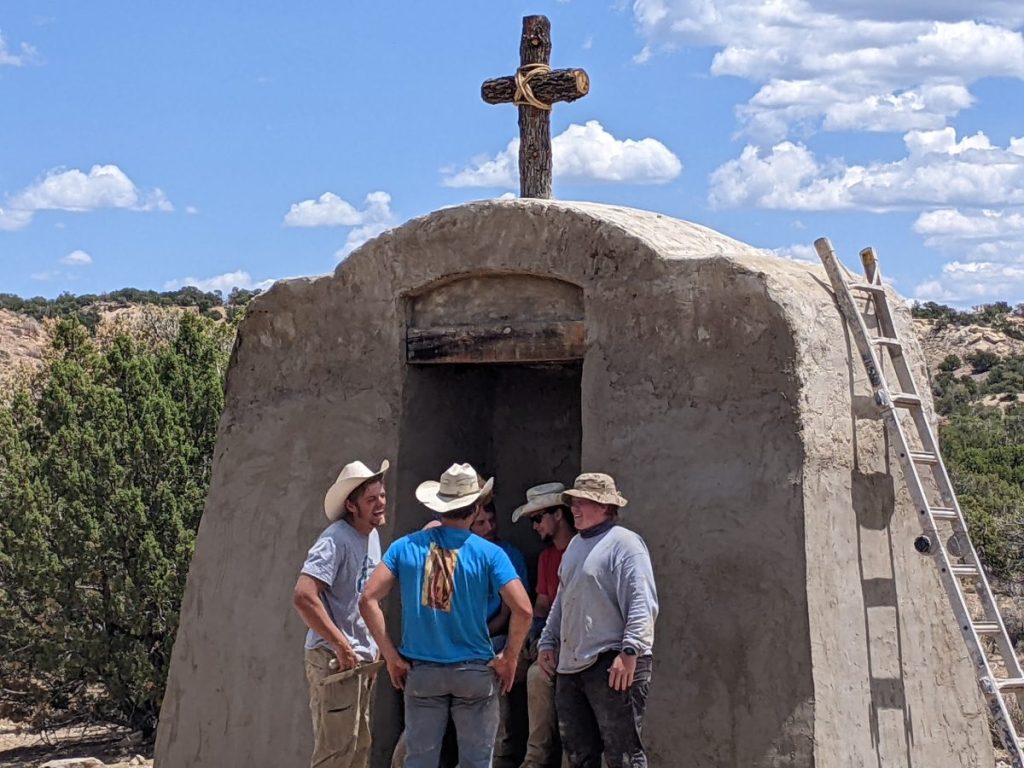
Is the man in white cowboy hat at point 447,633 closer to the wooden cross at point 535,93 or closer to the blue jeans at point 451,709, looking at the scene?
the blue jeans at point 451,709

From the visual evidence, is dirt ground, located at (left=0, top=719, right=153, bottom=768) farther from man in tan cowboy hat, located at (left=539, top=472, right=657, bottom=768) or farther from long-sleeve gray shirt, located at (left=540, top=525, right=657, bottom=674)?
long-sleeve gray shirt, located at (left=540, top=525, right=657, bottom=674)

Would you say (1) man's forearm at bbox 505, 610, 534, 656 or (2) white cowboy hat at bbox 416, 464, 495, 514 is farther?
(2) white cowboy hat at bbox 416, 464, 495, 514

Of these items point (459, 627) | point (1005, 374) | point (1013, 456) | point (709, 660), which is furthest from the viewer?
point (1005, 374)

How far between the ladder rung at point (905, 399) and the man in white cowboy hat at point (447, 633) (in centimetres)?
199

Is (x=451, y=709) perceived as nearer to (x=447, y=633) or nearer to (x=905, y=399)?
(x=447, y=633)

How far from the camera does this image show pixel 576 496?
5.77 m

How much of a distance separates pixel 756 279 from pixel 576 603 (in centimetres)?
158

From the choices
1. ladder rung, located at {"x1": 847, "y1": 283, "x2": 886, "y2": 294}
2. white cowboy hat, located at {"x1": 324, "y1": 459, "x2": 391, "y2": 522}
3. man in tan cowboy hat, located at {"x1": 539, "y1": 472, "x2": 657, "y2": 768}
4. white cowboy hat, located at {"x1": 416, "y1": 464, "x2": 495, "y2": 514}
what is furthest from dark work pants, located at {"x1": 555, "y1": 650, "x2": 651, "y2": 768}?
ladder rung, located at {"x1": 847, "y1": 283, "x2": 886, "y2": 294}

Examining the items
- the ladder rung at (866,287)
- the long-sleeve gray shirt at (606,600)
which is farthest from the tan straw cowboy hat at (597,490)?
the ladder rung at (866,287)

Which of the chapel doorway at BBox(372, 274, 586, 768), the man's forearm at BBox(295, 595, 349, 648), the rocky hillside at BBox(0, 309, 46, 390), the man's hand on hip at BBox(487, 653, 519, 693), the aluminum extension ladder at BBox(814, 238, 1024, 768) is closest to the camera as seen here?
the man's hand on hip at BBox(487, 653, 519, 693)

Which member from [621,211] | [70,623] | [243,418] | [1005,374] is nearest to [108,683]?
[70,623]

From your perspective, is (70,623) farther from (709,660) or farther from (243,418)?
(709,660)

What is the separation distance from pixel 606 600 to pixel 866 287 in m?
2.02

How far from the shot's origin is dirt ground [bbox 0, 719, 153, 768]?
12884 millimetres
